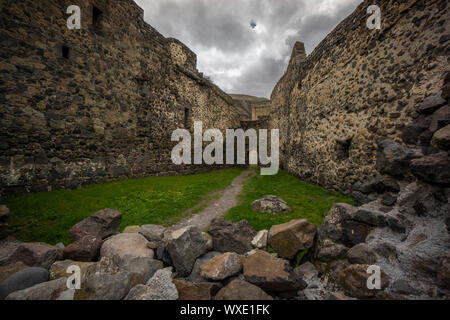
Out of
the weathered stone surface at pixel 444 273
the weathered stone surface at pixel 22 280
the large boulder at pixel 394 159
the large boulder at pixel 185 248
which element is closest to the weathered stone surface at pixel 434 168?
the large boulder at pixel 394 159

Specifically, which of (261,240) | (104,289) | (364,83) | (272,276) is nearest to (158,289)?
(104,289)

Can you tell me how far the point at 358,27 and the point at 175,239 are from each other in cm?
829

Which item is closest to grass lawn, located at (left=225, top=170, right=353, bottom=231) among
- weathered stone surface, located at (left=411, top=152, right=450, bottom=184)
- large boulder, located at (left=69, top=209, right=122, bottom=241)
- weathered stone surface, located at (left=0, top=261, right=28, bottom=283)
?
weathered stone surface, located at (left=411, top=152, right=450, bottom=184)

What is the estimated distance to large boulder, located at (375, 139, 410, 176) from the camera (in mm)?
3688

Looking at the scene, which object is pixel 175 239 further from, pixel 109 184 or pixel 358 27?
pixel 358 27

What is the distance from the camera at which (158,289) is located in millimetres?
2615

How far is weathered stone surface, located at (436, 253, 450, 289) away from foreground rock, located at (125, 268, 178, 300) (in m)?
3.12

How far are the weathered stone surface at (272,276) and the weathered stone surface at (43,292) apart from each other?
2402 mm

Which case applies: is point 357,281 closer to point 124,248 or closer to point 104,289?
point 104,289

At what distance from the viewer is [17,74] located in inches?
231

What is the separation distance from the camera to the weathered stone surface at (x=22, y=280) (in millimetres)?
2299

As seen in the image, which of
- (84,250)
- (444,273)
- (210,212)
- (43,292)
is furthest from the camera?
(210,212)

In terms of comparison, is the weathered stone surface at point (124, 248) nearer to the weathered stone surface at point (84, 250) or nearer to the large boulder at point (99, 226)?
the weathered stone surface at point (84, 250)

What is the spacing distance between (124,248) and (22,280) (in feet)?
4.12
